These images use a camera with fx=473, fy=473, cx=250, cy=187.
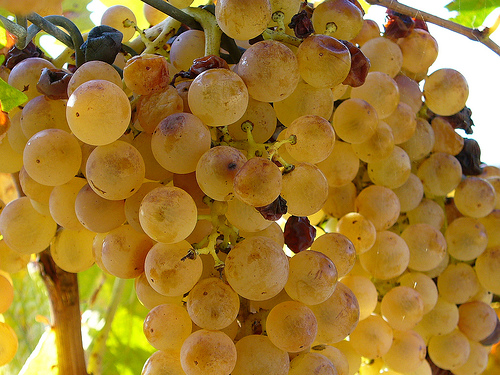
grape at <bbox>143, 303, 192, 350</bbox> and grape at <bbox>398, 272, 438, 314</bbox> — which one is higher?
grape at <bbox>143, 303, 192, 350</bbox>

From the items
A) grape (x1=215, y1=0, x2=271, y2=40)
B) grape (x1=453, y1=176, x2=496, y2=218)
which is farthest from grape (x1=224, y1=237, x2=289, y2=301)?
grape (x1=453, y1=176, x2=496, y2=218)

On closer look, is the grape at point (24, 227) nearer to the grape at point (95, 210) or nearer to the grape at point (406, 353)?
the grape at point (95, 210)

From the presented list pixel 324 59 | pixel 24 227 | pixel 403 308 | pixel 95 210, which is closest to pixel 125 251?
pixel 95 210

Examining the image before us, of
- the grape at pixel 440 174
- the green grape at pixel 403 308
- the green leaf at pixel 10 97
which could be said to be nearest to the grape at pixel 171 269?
the green leaf at pixel 10 97

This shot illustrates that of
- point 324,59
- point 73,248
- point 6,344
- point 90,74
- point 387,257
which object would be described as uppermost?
point 324,59

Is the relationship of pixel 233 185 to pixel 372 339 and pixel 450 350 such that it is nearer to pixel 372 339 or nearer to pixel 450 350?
pixel 372 339

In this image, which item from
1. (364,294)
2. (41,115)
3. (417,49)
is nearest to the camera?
(41,115)

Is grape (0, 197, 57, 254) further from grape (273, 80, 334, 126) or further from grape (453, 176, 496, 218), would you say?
grape (453, 176, 496, 218)

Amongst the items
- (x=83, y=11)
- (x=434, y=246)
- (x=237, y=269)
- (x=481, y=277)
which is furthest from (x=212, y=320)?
(x=83, y=11)
